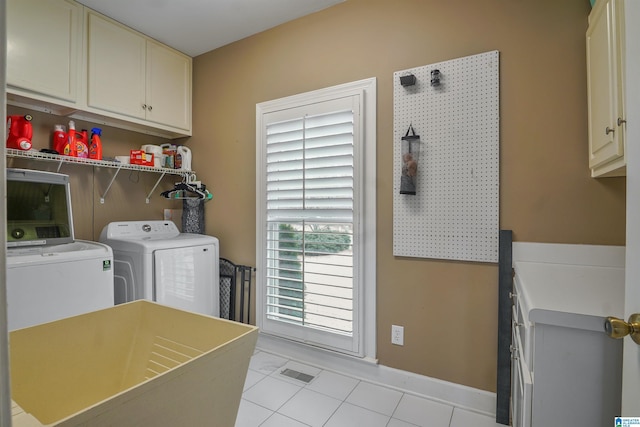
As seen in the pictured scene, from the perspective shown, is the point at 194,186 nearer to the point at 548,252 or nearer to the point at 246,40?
the point at 246,40

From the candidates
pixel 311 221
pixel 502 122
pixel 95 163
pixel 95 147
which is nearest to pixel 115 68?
pixel 95 147

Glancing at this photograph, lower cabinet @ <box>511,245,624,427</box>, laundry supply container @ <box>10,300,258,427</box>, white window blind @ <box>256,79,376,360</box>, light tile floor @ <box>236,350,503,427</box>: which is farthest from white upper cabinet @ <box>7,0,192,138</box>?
lower cabinet @ <box>511,245,624,427</box>

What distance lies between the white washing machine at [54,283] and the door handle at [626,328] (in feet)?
7.27

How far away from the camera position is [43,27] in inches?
81.2

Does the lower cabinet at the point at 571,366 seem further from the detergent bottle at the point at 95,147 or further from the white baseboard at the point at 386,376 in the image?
the detergent bottle at the point at 95,147

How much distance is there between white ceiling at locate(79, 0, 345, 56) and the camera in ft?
7.52

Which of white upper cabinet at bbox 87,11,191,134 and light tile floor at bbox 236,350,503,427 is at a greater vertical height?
white upper cabinet at bbox 87,11,191,134

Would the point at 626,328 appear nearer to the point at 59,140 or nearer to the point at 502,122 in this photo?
the point at 502,122

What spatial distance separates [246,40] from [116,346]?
2.69 meters

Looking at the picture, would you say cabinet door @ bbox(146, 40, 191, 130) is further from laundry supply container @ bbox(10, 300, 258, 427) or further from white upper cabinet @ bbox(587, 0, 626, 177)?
white upper cabinet @ bbox(587, 0, 626, 177)

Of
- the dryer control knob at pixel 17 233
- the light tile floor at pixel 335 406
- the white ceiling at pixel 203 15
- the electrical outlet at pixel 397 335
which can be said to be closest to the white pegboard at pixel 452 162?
the electrical outlet at pixel 397 335

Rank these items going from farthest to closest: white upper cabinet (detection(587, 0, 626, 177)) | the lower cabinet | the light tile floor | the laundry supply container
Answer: the light tile floor, white upper cabinet (detection(587, 0, 626, 177)), the lower cabinet, the laundry supply container

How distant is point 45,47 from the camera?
2.08m

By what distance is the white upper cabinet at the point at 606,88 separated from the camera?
1.14 m
